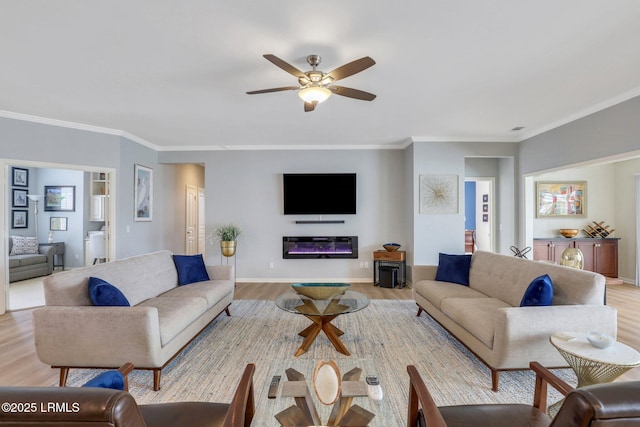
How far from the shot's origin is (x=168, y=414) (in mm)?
1326

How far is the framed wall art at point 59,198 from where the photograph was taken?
263 inches

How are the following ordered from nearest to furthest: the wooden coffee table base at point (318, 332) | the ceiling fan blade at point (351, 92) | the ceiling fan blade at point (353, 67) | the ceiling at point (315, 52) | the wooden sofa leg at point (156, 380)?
the ceiling at point (315, 52) < the ceiling fan blade at point (353, 67) < the wooden sofa leg at point (156, 380) < the ceiling fan blade at point (351, 92) < the wooden coffee table base at point (318, 332)

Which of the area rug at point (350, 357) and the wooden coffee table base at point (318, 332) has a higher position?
the wooden coffee table base at point (318, 332)

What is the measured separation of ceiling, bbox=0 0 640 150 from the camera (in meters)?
1.93

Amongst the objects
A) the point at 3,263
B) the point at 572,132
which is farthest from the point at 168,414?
the point at 572,132

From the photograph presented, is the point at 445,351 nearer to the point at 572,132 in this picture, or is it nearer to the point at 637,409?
the point at 637,409

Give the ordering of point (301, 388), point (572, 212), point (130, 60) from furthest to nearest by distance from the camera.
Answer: point (572, 212) → point (130, 60) → point (301, 388)

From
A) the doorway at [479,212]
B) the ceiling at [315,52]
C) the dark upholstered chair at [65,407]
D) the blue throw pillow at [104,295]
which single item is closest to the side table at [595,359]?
the ceiling at [315,52]

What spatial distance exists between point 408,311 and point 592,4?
11.2 feet

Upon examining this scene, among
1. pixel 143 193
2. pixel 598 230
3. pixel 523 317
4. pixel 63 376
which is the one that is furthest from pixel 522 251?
pixel 143 193

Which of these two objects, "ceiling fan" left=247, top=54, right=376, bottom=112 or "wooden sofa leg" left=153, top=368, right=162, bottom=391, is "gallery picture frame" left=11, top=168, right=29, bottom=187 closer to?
"wooden sofa leg" left=153, top=368, right=162, bottom=391

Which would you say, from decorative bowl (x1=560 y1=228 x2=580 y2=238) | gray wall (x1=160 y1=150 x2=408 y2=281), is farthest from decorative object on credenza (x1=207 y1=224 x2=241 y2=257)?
decorative bowl (x1=560 y1=228 x2=580 y2=238)

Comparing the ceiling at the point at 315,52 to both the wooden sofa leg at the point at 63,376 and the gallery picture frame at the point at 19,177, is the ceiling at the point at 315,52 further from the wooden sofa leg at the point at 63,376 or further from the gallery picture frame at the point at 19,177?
the gallery picture frame at the point at 19,177

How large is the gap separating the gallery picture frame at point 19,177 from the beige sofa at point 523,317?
28.4ft
